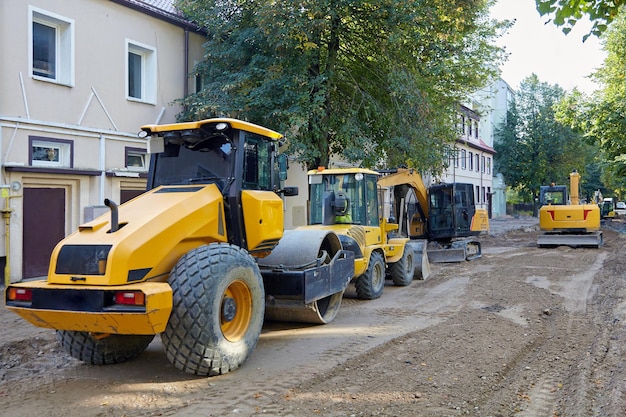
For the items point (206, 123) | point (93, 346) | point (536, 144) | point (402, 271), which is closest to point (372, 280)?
point (402, 271)

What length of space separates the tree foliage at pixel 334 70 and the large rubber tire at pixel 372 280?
462 cm

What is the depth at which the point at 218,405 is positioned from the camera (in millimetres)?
5078

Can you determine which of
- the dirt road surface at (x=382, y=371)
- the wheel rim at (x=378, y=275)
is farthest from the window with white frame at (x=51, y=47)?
the wheel rim at (x=378, y=275)

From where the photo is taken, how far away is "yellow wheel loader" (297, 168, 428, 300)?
10.7 metres

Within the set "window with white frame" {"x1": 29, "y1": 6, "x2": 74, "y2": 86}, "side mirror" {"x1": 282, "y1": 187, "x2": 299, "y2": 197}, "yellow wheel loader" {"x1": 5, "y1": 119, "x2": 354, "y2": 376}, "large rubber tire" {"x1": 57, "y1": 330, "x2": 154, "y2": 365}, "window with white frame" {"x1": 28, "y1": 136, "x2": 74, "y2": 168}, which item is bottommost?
"large rubber tire" {"x1": 57, "y1": 330, "x2": 154, "y2": 365}

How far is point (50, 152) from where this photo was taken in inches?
507

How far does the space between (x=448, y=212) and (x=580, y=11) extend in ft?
40.3

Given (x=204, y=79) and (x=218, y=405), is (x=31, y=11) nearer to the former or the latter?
(x=204, y=79)

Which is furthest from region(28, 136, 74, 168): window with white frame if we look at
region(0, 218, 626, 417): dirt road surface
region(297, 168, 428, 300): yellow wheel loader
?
region(297, 168, 428, 300): yellow wheel loader

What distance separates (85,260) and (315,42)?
1171 cm

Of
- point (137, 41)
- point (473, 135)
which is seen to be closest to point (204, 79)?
point (137, 41)

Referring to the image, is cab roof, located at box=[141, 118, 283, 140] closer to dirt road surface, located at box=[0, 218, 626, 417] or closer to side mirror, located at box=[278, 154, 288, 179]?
side mirror, located at box=[278, 154, 288, 179]

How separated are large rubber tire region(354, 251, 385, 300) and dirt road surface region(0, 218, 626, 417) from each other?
0.40m

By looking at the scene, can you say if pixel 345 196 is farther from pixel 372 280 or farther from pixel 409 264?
pixel 409 264
